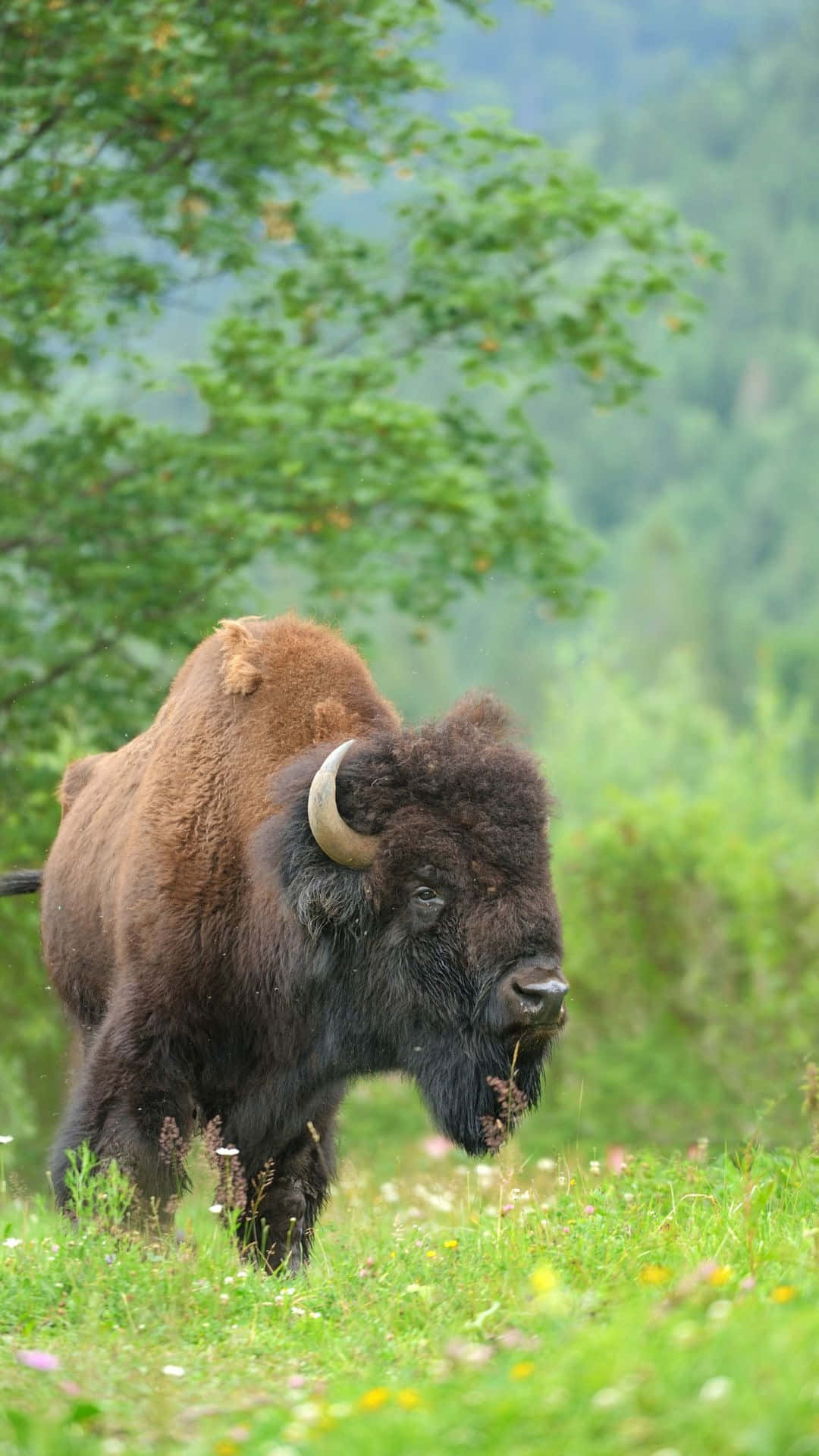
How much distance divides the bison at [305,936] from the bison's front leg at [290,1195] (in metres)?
0.01

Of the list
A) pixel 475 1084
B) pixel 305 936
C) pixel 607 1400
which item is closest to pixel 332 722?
pixel 305 936

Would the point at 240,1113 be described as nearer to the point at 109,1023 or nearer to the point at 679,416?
the point at 109,1023

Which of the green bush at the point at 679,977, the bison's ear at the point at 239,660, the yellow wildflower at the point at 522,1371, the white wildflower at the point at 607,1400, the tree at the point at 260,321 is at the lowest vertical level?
the white wildflower at the point at 607,1400

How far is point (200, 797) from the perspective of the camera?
6.50 metres

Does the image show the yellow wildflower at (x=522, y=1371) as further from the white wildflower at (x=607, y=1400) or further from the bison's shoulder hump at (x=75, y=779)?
the bison's shoulder hump at (x=75, y=779)

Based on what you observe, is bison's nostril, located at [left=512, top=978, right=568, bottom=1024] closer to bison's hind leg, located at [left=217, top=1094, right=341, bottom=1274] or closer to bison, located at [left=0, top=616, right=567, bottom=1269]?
bison, located at [left=0, top=616, right=567, bottom=1269]

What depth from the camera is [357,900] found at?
6.04 meters

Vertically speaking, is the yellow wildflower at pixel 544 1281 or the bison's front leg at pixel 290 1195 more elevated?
the bison's front leg at pixel 290 1195

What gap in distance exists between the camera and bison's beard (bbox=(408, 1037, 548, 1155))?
233 inches

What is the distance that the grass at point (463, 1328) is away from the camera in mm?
2951

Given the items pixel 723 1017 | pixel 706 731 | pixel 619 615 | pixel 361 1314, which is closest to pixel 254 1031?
pixel 361 1314

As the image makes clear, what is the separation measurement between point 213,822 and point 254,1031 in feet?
2.50

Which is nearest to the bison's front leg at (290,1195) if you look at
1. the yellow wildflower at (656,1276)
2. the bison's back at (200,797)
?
the bison's back at (200,797)

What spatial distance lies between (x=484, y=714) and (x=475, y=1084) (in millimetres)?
1327
